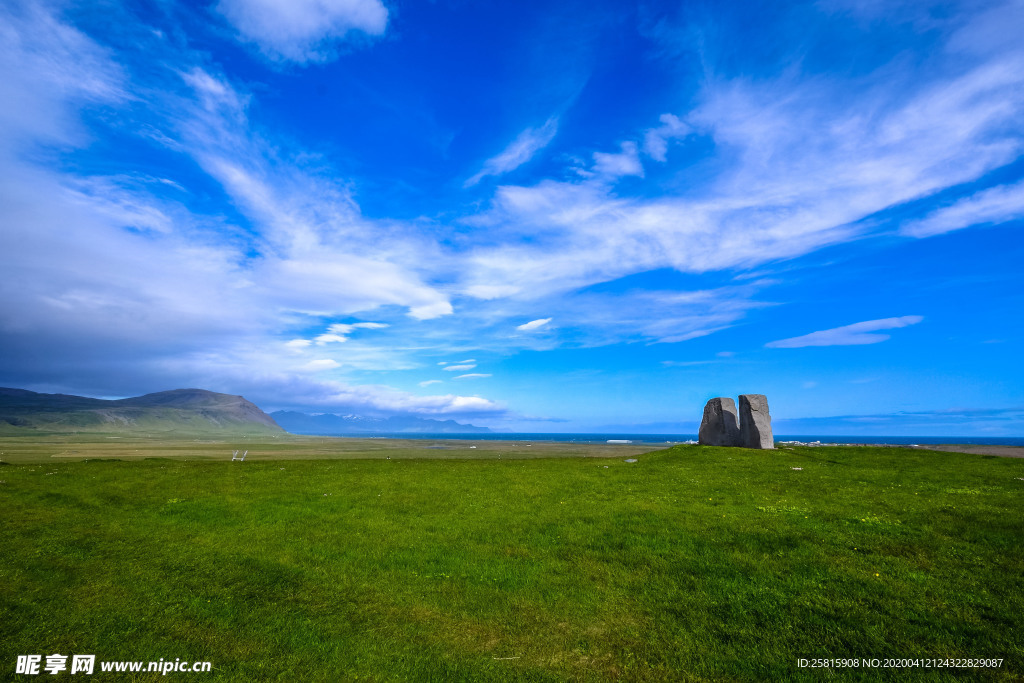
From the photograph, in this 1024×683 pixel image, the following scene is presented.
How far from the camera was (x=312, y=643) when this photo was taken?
29.9 feet

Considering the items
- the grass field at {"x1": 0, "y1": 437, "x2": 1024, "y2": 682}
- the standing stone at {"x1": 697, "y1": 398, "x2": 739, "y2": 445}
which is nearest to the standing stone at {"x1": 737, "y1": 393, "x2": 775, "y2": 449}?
the standing stone at {"x1": 697, "y1": 398, "x2": 739, "y2": 445}

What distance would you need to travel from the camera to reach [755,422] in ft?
138

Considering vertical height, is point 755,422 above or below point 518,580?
above

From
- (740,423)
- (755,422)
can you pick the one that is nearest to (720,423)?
(740,423)

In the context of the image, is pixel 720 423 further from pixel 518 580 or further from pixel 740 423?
pixel 518 580

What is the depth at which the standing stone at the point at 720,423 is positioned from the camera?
151 feet

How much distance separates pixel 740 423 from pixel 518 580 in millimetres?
39079

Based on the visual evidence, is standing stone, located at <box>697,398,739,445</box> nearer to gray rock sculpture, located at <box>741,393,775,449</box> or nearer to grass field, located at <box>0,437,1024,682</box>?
gray rock sculpture, located at <box>741,393,775,449</box>

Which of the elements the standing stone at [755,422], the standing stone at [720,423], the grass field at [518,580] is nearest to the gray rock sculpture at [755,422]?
the standing stone at [755,422]

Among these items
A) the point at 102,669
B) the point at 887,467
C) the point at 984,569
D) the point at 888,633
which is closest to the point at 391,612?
the point at 102,669

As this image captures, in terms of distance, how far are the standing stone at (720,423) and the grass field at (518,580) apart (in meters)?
25.0

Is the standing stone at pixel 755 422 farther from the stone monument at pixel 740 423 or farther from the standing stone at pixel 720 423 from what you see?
the standing stone at pixel 720 423

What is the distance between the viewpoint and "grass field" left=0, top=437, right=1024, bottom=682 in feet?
28.1

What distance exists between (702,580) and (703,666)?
Result: 3.69 metres
